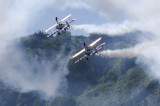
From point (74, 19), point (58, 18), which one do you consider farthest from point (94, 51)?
point (58, 18)

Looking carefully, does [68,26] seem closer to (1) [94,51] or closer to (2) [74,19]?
(2) [74,19]

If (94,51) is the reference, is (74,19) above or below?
above

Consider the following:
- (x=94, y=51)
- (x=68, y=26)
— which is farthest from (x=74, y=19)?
(x=94, y=51)

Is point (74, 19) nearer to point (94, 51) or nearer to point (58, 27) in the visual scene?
point (58, 27)

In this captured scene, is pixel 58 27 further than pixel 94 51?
Yes

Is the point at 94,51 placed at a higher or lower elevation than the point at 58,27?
lower

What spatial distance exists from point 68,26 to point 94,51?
26081mm

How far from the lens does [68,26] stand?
18675 cm

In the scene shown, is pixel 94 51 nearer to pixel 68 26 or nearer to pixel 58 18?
pixel 68 26

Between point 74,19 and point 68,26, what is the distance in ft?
14.5

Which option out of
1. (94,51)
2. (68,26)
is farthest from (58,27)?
(94,51)

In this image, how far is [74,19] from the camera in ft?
609

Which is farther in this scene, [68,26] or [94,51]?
[68,26]

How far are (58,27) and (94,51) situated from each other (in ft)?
98.2
